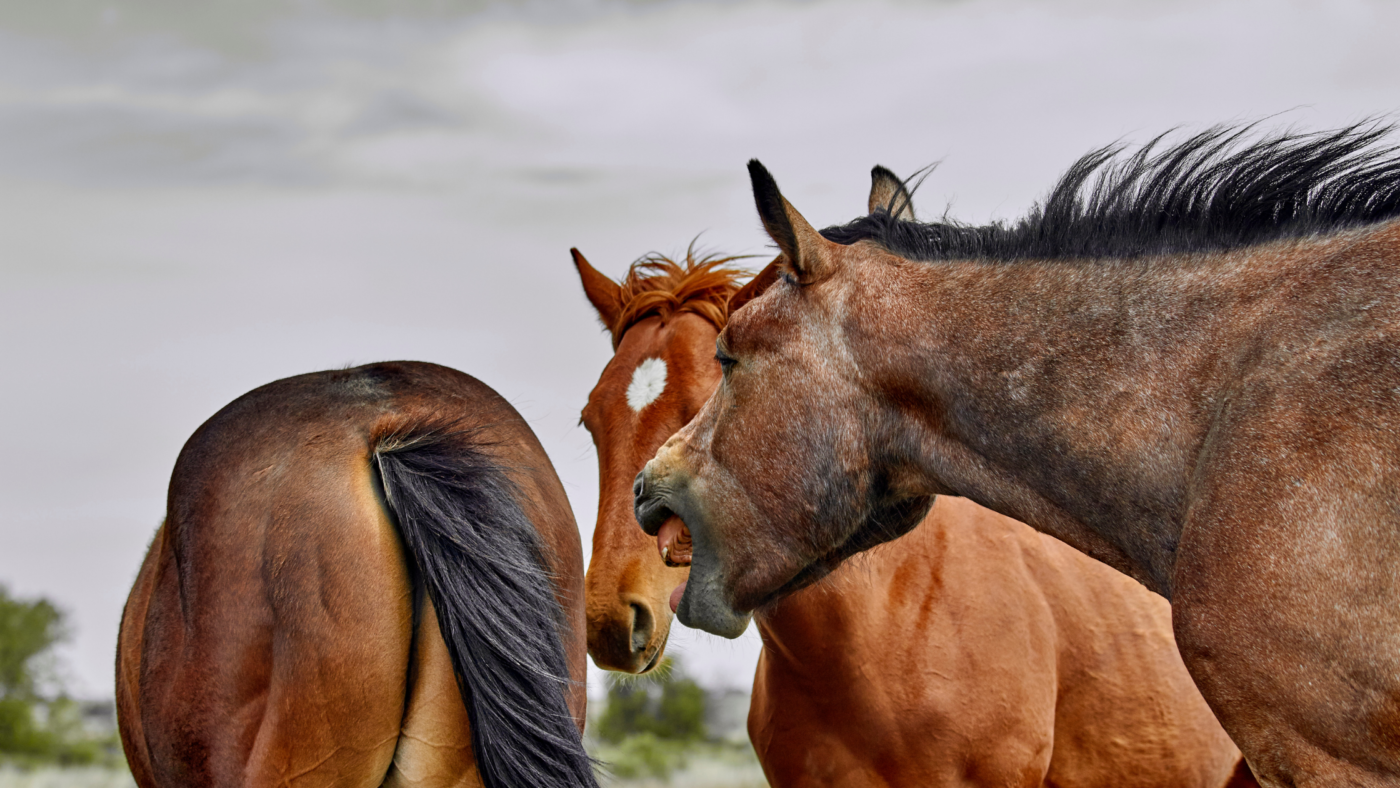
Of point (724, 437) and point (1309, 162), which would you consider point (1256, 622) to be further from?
point (724, 437)

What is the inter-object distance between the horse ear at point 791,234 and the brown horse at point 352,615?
51.3 inches

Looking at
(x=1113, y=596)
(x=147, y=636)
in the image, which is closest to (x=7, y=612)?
(x=147, y=636)

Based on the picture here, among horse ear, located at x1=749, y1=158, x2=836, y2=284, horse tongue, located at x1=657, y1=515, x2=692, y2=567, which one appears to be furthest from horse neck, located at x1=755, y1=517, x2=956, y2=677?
horse ear, located at x1=749, y1=158, x2=836, y2=284

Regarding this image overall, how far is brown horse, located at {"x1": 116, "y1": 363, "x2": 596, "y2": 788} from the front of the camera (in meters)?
3.14

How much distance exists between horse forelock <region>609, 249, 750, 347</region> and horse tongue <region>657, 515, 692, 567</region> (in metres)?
1.34

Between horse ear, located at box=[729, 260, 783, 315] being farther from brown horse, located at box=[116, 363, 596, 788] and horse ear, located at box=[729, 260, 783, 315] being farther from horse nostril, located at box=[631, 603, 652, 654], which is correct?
horse nostril, located at box=[631, 603, 652, 654]

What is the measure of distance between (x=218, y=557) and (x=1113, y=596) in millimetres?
3815

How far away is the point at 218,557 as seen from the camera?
329 cm

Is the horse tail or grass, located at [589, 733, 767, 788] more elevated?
the horse tail

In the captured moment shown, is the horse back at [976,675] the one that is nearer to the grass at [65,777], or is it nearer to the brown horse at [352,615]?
the brown horse at [352,615]

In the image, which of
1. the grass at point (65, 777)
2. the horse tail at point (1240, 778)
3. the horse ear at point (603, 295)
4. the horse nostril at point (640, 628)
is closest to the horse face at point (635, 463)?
the horse nostril at point (640, 628)

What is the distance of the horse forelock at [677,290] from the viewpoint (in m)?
4.67

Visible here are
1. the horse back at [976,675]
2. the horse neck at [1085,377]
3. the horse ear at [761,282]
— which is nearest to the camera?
the horse neck at [1085,377]

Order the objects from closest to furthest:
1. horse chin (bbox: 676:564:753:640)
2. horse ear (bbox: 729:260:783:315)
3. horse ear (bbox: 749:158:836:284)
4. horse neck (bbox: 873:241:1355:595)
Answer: horse neck (bbox: 873:241:1355:595)
horse ear (bbox: 749:158:836:284)
horse chin (bbox: 676:564:753:640)
horse ear (bbox: 729:260:783:315)
